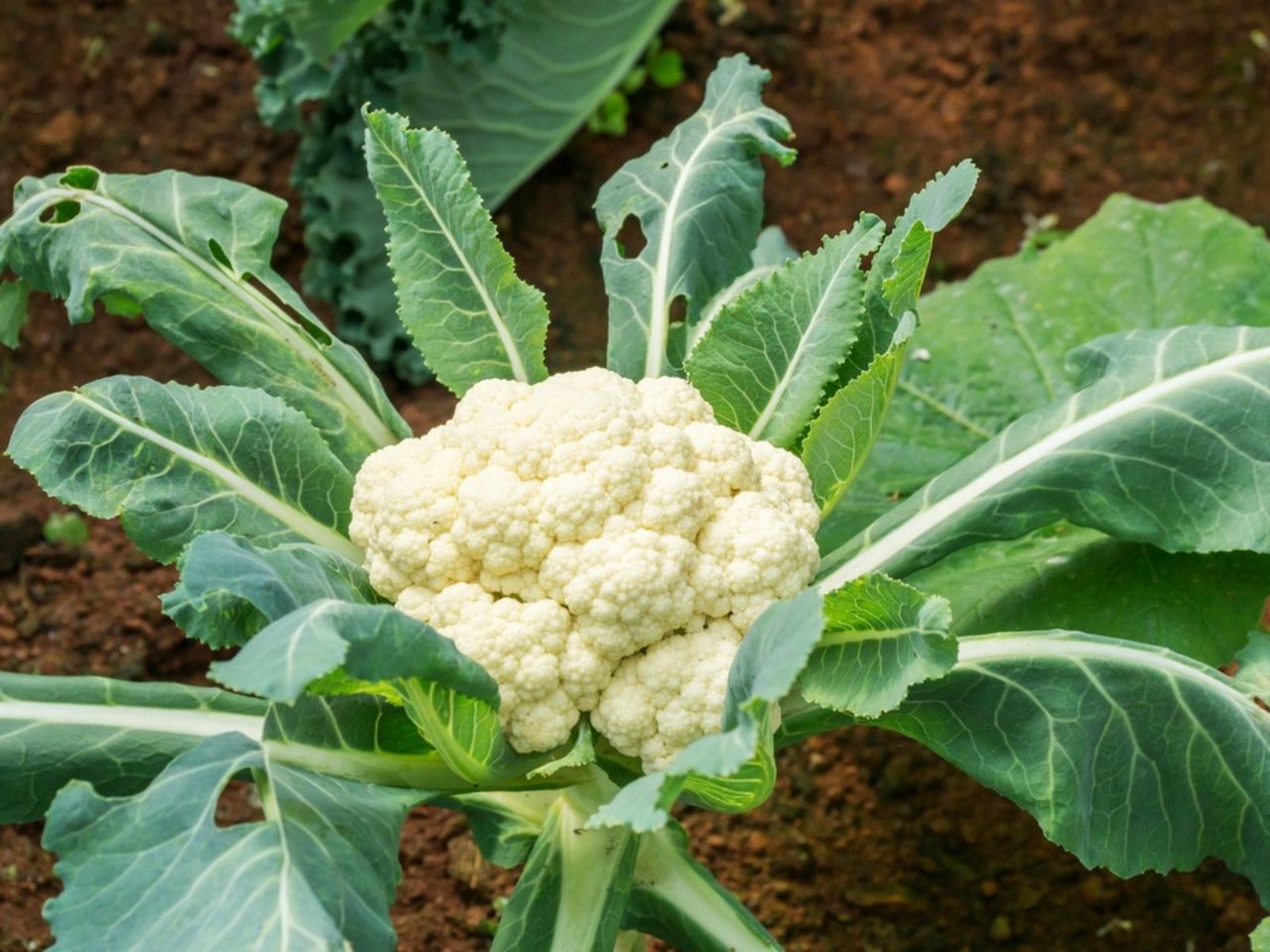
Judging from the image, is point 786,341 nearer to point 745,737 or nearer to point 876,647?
point 876,647

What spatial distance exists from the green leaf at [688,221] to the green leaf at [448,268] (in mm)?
153

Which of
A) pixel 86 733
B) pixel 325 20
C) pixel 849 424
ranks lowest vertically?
pixel 86 733

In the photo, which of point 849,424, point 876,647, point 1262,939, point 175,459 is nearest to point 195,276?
point 175,459

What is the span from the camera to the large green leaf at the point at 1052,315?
249cm

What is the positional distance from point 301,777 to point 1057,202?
2.52 meters

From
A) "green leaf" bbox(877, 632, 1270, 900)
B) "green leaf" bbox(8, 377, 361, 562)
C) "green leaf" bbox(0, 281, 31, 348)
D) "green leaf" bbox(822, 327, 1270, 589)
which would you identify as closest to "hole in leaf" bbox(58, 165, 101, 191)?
"green leaf" bbox(0, 281, 31, 348)

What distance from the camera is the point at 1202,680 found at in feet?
5.97

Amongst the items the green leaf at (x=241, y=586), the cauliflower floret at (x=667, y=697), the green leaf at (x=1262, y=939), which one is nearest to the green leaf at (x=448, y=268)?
the green leaf at (x=241, y=586)

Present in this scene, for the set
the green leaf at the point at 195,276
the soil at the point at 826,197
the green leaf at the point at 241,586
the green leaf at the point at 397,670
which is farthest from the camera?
the soil at the point at 826,197

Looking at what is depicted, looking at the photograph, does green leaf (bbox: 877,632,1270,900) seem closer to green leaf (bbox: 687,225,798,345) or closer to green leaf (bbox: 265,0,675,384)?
green leaf (bbox: 687,225,798,345)

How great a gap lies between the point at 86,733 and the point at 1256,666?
1468 mm

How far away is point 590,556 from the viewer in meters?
1.81

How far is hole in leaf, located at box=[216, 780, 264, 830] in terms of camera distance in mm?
2543

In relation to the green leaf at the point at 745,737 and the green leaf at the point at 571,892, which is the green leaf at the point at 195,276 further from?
the green leaf at the point at 745,737
